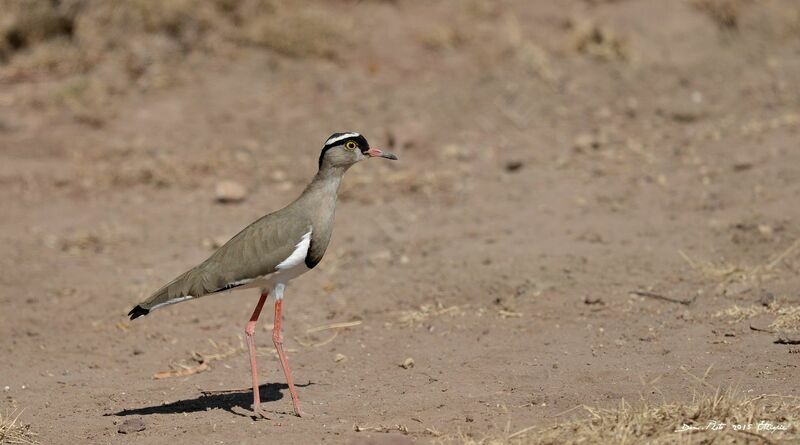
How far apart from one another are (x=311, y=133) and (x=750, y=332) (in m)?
6.29

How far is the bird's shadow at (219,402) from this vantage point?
6363mm

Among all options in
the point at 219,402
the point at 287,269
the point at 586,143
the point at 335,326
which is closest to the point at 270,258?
the point at 287,269

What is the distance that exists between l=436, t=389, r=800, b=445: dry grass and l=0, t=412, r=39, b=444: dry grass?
7.57 feet

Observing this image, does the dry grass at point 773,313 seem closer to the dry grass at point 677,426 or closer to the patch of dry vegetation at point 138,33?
the dry grass at point 677,426

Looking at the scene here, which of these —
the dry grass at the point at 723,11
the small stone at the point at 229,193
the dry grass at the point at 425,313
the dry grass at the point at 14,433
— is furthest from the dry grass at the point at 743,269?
the dry grass at the point at 723,11

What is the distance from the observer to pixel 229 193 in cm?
1068

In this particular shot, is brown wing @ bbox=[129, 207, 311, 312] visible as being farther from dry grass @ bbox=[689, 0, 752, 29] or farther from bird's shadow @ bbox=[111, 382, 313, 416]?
dry grass @ bbox=[689, 0, 752, 29]

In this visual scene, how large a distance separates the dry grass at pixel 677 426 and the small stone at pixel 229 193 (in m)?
5.72

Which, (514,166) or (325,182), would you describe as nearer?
(325,182)

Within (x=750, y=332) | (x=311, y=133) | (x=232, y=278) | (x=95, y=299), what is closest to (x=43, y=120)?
(x=311, y=133)

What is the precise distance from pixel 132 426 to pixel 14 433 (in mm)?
638

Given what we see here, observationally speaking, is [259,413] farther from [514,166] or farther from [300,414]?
[514,166]

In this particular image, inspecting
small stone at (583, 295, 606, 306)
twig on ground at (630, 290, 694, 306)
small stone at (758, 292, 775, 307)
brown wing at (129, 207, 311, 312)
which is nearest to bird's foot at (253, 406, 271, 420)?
brown wing at (129, 207, 311, 312)

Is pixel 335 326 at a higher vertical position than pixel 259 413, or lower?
lower
